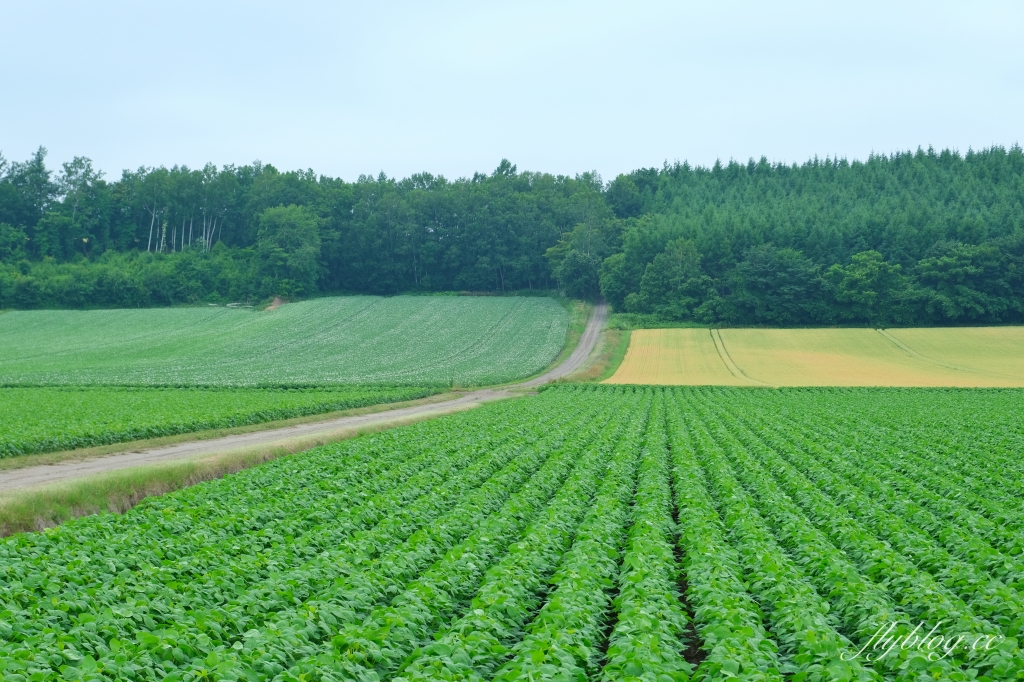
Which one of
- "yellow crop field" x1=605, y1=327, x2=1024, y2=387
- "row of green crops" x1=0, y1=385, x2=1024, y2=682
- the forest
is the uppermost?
the forest

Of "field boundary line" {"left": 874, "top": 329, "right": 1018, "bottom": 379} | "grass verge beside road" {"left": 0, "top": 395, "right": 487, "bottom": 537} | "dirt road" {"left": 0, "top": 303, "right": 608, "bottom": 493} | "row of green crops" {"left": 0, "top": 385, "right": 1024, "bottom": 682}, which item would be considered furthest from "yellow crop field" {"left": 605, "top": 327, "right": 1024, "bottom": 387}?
"row of green crops" {"left": 0, "top": 385, "right": 1024, "bottom": 682}

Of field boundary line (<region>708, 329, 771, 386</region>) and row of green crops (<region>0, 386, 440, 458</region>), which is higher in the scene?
field boundary line (<region>708, 329, 771, 386</region>)

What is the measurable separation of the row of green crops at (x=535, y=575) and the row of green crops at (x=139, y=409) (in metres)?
11.6

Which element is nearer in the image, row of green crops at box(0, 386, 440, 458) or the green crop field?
row of green crops at box(0, 386, 440, 458)

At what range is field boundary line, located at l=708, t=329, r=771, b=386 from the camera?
65750 mm

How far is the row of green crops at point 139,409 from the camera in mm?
28172

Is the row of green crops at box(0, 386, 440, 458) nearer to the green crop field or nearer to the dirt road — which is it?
the dirt road

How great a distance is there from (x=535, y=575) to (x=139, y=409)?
98.7 feet

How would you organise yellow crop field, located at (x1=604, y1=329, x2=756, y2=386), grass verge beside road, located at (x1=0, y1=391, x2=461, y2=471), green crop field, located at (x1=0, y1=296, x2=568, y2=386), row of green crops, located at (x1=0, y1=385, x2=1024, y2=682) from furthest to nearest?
yellow crop field, located at (x1=604, y1=329, x2=756, y2=386) < green crop field, located at (x1=0, y1=296, x2=568, y2=386) < grass verge beside road, located at (x1=0, y1=391, x2=461, y2=471) < row of green crops, located at (x1=0, y1=385, x2=1024, y2=682)

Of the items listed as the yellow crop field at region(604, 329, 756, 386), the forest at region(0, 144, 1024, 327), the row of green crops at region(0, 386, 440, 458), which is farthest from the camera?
the forest at region(0, 144, 1024, 327)

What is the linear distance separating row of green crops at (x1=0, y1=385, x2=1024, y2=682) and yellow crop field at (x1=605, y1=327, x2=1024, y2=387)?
4210cm

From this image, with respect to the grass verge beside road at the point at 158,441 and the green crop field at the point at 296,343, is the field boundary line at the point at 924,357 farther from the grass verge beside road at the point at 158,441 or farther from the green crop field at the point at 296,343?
the grass verge beside road at the point at 158,441

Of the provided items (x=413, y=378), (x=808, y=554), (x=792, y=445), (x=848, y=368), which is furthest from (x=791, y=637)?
(x=848, y=368)

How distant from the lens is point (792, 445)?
2728cm
